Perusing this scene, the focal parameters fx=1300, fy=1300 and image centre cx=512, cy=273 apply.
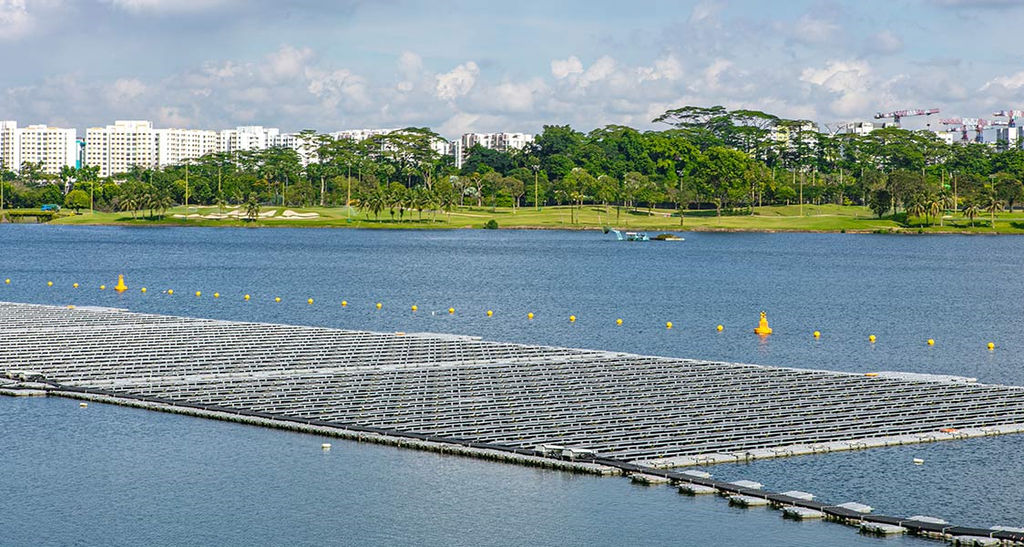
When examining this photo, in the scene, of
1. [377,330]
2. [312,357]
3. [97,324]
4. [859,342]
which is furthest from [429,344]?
[859,342]

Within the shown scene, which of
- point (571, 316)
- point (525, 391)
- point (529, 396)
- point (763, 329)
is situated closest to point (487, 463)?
point (529, 396)

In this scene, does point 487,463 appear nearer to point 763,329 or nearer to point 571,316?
point 763,329

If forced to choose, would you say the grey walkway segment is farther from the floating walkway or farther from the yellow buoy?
the yellow buoy

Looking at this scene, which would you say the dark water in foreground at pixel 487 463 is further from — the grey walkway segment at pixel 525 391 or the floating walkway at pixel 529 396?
the grey walkway segment at pixel 525 391

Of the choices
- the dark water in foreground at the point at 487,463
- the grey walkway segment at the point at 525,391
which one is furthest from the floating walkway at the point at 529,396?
the dark water in foreground at the point at 487,463

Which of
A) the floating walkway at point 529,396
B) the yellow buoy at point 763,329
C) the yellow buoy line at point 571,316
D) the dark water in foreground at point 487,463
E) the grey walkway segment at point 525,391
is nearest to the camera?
the dark water in foreground at point 487,463
